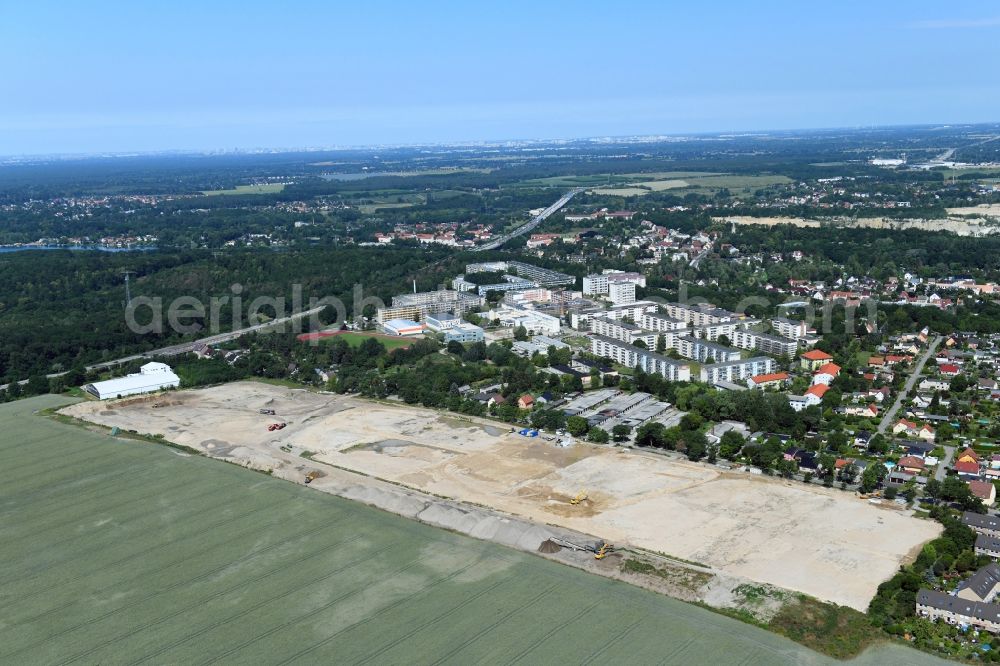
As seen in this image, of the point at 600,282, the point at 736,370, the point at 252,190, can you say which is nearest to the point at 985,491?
the point at 736,370

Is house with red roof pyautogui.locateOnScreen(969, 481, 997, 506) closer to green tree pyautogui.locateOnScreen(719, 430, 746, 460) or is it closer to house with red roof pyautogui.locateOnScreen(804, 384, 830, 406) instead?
green tree pyautogui.locateOnScreen(719, 430, 746, 460)

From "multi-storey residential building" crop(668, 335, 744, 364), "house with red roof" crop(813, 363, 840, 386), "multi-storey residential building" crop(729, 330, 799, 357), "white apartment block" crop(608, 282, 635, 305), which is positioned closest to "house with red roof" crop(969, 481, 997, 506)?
"house with red roof" crop(813, 363, 840, 386)

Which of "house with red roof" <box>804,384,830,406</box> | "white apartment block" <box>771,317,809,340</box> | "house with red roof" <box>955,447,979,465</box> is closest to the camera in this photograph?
"house with red roof" <box>955,447,979,465</box>

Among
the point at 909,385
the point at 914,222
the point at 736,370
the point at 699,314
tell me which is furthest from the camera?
the point at 914,222

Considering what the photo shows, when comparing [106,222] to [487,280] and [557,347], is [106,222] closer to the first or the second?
[487,280]

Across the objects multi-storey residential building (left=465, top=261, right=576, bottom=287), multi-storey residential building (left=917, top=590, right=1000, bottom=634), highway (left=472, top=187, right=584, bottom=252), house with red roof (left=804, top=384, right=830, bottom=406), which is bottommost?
multi-storey residential building (left=917, top=590, right=1000, bottom=634)

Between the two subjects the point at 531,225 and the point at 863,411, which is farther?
the point at 531,225

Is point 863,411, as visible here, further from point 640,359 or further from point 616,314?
point 616,314
